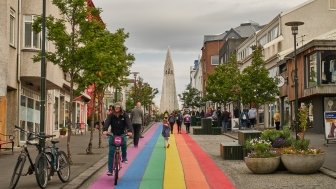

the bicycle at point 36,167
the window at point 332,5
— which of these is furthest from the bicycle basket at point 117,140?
the window at point 332,5

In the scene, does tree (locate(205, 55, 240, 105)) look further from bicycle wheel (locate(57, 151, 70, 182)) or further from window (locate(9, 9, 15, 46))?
bicycle wheel (locate(57, 151, 70, 182))

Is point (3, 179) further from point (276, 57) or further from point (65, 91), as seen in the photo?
point (276, 57)

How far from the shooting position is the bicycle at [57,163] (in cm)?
1235

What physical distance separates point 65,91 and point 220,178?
30.7 m

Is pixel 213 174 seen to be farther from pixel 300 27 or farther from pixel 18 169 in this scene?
pixel 300 27

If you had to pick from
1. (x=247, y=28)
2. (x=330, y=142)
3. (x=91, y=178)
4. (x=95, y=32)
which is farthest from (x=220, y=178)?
(x=247, y=28)

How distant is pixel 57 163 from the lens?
12594 mm

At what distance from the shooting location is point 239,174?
14656 mm

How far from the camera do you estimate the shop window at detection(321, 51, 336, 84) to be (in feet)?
127

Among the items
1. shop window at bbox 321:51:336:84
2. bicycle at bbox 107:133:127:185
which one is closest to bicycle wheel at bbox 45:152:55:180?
bicycle at bbox 107:133:127:185

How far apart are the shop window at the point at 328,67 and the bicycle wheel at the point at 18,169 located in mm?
30865

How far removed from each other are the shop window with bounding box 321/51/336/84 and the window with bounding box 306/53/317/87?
2.17 feet

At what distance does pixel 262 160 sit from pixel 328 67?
26.1m

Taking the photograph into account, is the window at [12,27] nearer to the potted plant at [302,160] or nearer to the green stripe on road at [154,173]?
the green stripe on road at [154,173]
